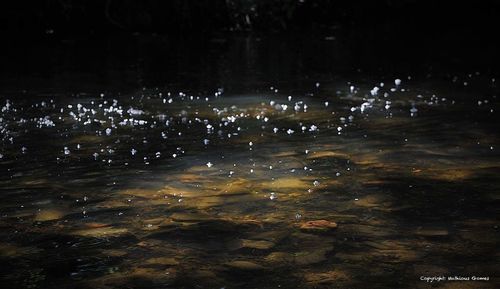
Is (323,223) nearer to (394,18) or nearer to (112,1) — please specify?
(112,1)

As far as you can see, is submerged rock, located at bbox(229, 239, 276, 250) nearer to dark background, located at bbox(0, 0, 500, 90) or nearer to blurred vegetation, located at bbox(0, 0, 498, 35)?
dark background, located at bbox(0, 0, 500, 90)

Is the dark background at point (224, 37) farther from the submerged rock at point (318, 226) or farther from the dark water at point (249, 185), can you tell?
the submerged rock at point (318, 226)

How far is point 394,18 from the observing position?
24.5 m

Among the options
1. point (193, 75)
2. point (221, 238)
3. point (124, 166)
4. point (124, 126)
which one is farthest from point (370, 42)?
point (221, 238)

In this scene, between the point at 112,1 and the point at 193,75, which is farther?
the point at 112,1

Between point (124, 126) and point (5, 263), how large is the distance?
3571mm

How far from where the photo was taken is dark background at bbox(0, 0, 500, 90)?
1170 cm

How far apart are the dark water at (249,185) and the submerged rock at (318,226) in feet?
0.07

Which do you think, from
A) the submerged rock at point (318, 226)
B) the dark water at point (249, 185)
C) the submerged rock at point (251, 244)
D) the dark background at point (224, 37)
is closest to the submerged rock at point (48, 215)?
the dark water at point (249, 185)

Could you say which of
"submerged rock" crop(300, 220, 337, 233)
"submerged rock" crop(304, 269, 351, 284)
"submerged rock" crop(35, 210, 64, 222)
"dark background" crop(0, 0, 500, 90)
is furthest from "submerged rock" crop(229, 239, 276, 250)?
"dark background" crop(0, 0, 500, 90)

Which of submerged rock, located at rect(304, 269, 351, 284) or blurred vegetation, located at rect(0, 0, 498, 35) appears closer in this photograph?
submerged rock, located at rect(304, 269, 351, 284)

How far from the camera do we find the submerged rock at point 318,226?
11.7ft

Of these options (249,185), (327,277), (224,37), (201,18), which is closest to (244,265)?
(327,277)

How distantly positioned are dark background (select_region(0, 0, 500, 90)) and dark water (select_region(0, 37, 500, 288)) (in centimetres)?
242
